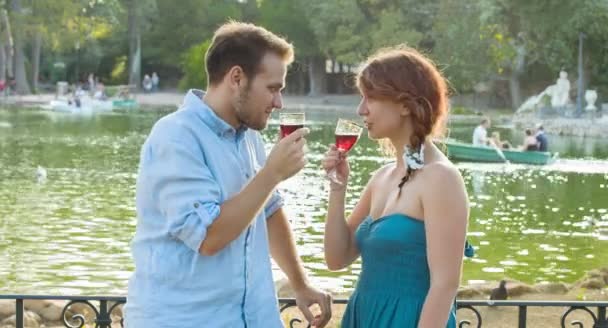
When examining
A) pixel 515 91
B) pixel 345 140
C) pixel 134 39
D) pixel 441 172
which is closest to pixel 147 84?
pixel 134 39

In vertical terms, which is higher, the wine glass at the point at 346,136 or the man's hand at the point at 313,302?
the wine glass at the point at 346,136

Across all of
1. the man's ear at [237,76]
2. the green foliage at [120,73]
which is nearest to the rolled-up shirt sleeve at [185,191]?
the man's ear at [237,76]

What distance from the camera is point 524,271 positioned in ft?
42.7

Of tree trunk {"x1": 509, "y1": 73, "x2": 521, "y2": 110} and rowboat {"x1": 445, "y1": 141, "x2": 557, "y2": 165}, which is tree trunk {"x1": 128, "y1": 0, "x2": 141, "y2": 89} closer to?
tree trunk {"x1": 509, "y1": 73, "x2": 521, "y2": 110}

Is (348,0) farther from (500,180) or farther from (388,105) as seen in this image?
(388,105)

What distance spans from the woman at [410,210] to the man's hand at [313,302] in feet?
0.65

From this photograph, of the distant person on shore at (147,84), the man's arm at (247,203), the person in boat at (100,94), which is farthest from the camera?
the distant person on shore at (147,84)

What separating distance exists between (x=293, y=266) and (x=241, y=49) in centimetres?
81

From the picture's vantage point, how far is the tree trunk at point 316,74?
68.8m

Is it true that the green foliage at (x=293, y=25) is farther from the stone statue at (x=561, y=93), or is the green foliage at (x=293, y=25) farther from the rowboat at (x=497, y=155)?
the rowboat at (x=497, y=155)

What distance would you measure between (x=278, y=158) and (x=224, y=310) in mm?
459

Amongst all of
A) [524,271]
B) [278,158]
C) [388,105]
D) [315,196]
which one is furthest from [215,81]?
[315,196]

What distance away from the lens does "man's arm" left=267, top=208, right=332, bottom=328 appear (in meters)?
3.59

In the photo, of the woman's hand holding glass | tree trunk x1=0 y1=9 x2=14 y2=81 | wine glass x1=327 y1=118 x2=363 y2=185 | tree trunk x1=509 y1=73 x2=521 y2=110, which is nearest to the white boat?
tree trunk x1=0 y1=9 x2=14 y2=81
